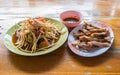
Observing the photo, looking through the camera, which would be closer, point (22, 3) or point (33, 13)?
point (33, 13)

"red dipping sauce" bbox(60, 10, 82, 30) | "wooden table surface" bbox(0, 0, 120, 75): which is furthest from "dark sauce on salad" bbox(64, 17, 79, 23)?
"wooden table surface" bbox(0, 0, 120, 75)

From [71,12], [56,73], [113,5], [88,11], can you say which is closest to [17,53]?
[56,73]

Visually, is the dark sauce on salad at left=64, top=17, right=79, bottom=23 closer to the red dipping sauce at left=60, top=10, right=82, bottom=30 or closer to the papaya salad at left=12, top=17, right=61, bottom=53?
the red dipping sauce at left=60, top=10, right=82, bottom=30

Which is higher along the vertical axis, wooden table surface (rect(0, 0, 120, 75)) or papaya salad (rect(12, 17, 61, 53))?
papaya salad (rect(12, 17, 61, 53))

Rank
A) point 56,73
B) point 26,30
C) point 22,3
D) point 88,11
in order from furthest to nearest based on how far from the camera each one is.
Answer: point 22,3 < point 88,11 < point 26,30 < point 56,73

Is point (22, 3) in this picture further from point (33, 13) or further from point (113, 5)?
point (113, 5)

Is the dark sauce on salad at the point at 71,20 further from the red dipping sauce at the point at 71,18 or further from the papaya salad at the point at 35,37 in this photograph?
the papaya salad at the point at 35,37

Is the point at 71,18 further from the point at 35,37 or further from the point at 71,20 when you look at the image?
the point at 35,37

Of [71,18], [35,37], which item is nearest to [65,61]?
[35,37]

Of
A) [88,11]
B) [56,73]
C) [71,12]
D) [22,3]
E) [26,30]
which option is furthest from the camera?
[22,3]
